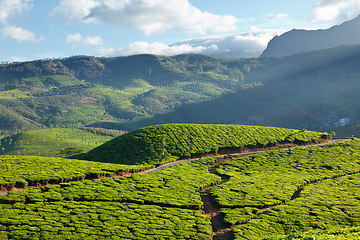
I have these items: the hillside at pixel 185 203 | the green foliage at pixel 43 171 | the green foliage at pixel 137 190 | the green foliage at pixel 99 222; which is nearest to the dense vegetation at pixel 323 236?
the hillside at pixel 185 203

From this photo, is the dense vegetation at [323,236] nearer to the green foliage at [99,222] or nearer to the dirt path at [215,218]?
the dirt path at [215,218]

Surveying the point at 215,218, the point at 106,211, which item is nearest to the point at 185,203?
the point at 215,218

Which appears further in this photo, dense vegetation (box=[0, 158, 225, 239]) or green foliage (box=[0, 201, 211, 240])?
dense vegetation (box=[0, 158, 225, 239])

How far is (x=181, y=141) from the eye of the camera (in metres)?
90.4

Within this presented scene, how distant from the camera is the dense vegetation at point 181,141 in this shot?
8288cm

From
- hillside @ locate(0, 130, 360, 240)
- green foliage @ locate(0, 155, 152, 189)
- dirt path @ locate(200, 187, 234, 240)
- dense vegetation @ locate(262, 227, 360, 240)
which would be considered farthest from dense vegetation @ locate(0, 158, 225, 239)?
dense vegetation @ locate(262, 227, 360, 240)

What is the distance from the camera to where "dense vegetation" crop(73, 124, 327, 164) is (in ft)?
272

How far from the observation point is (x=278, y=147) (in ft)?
312

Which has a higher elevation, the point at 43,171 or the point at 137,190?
the point at 43,171

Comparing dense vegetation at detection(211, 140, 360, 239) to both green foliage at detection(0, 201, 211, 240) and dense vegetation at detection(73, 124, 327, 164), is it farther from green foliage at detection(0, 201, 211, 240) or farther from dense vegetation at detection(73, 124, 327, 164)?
dense vegetation at detection(73, 124, 327, 164)

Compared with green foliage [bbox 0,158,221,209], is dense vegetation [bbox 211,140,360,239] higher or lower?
lower

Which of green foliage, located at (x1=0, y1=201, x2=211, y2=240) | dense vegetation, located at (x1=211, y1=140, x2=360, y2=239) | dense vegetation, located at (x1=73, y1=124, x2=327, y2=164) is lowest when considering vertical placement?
dense vegetation, located at (x1=211, y1=140, x2=360, y2=239)

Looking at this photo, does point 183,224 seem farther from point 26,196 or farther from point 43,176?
point 43,176

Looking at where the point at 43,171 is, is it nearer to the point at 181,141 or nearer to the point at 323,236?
the point at 181,141
